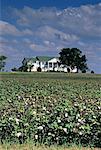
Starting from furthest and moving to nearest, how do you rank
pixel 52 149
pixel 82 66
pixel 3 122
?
pixel 82 66 < pixel 3 122 < pixel 52 149

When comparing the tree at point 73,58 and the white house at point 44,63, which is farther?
the white house at point 44,63

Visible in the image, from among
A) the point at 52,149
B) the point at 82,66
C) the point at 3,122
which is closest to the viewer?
the point at 52,149

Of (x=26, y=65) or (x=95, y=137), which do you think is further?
(x=26, y=65)

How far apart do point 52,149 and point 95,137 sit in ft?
4.17

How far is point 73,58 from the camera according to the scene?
13250cm

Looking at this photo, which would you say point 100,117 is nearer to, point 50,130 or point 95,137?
point 95,137

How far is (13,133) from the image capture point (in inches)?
380

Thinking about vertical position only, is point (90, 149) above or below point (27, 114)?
below

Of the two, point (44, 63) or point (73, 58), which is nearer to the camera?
point (73, 58)

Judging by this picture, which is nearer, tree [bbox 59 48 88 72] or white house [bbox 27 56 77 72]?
tree [bbox 59 48 88 72]

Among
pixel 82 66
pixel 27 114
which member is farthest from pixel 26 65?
pixel 27 114

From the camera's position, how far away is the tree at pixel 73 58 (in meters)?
132

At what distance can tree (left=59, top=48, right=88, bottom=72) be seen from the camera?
132000mm

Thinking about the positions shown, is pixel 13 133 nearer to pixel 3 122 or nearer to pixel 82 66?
pixel 3 122
